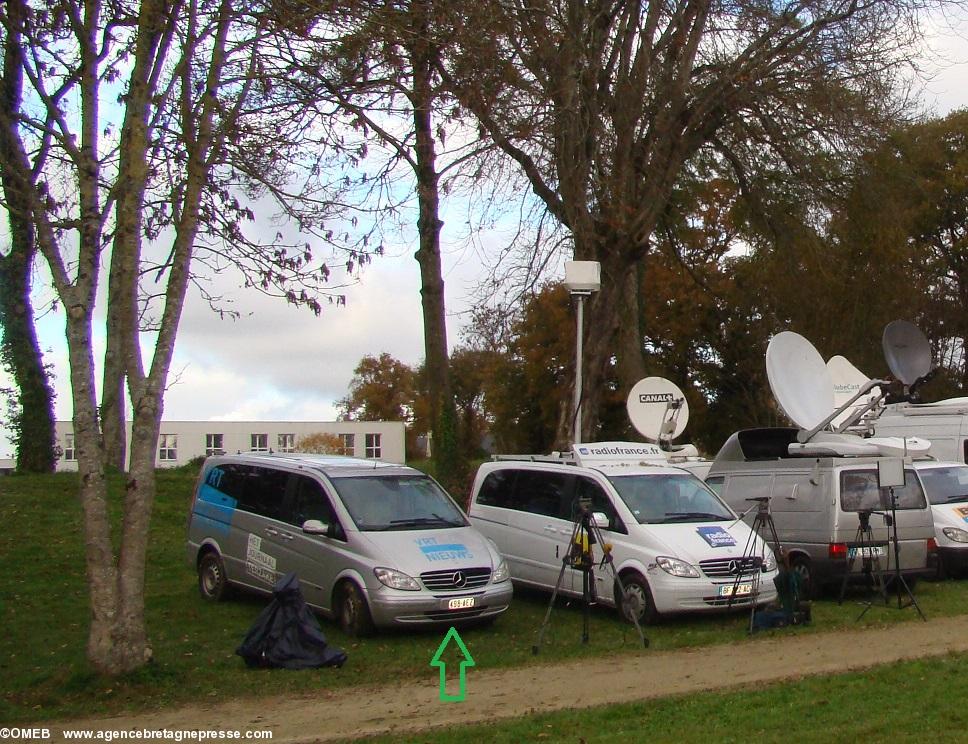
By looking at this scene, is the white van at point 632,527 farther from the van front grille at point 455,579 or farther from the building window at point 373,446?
the building window at point 373,446

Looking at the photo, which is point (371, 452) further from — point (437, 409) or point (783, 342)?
point (783, 342)

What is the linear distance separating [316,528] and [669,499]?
4.38m

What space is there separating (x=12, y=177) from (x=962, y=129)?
36281 millimetres

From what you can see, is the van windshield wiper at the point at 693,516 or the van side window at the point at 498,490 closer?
the van windshield wiper at the point at 693,516

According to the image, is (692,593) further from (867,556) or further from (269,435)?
(269,435)

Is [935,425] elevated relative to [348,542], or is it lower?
elevated

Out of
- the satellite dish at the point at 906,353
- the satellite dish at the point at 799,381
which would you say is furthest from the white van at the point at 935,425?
the satellite dish at the point at 799,381

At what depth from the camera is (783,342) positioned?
639 inches

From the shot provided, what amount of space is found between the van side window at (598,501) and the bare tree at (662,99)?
6.64 metres

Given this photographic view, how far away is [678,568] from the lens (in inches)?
509

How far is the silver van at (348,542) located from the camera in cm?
1227

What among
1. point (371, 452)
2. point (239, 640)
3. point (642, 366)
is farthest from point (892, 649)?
point (371, 452)

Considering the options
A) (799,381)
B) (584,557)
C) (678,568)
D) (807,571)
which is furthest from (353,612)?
(799,381)

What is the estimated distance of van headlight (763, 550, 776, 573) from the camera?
44.5 ft
